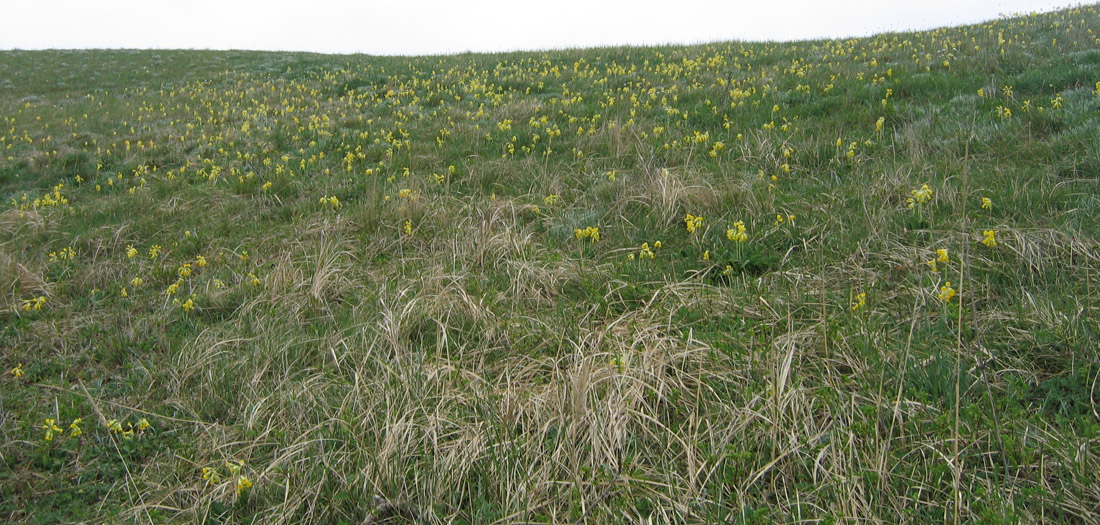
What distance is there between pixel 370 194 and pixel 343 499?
4308 millimetres

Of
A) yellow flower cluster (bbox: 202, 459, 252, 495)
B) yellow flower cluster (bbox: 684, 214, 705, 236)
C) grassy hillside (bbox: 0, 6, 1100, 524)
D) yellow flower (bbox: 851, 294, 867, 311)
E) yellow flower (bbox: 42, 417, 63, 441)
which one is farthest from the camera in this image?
yellow flower cluster (bbox: 684, 214, 705, 236)

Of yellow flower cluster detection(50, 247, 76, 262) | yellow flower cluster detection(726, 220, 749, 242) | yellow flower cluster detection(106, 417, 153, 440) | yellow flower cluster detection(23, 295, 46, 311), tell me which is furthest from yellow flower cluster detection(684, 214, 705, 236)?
yellow flower cluster detection(50, 247, 76, 262)

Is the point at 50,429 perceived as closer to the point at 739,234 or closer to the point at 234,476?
the point at 234,476

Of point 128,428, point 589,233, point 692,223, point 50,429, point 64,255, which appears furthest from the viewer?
point 64,255

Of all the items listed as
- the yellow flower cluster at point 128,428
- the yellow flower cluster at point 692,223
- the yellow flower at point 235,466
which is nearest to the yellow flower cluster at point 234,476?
the yellow flower at point 235,466

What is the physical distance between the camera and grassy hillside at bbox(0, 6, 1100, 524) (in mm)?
2510

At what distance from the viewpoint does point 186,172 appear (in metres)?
9.10

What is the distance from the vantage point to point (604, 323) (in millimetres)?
3779

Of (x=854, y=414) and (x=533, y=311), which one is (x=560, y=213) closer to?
(x=533, y=311)

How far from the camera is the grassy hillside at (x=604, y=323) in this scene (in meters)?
2.51

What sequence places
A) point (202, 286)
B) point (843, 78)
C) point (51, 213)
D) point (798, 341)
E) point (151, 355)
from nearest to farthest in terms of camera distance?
point (798, 341)
point (151, 355)
point (202, 286)
point (51, 213)
point (843, 78)

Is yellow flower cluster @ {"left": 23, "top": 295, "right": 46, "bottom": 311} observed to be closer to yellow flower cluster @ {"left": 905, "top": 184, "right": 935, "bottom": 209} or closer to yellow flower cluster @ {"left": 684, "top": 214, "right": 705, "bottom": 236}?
yellow flower cluster @ {"left": 684, "top": 214, "right": 705, "bottom": 236}

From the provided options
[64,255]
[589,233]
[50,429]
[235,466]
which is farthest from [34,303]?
[589,233]

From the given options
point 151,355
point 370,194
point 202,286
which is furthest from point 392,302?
point 370,194
